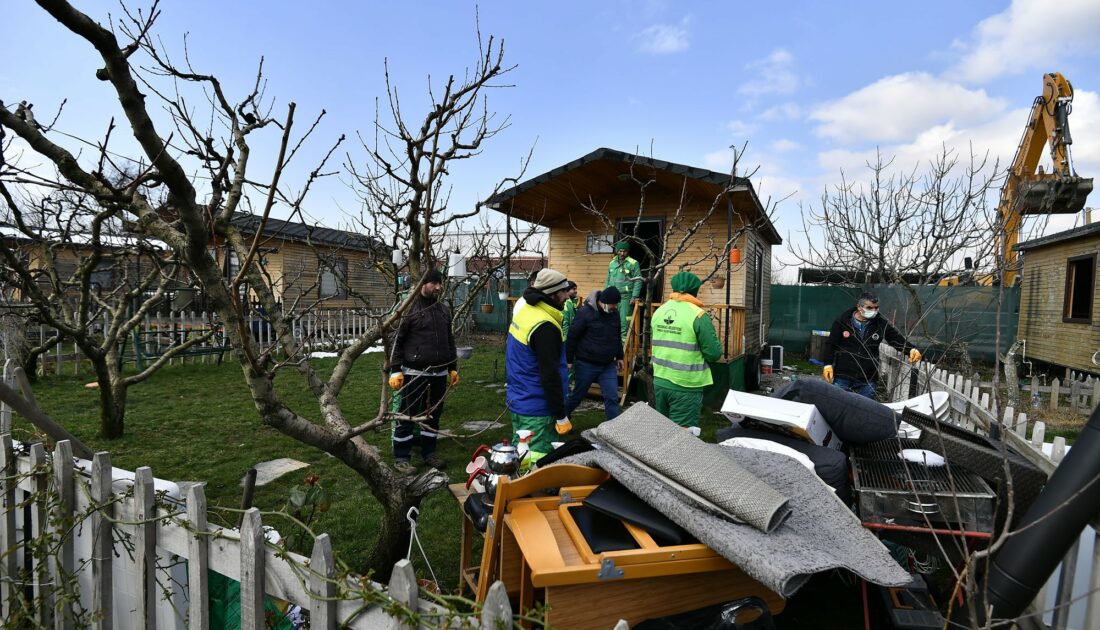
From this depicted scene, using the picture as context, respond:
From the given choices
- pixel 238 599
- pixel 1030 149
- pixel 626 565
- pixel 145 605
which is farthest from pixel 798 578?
pixel 1030 149

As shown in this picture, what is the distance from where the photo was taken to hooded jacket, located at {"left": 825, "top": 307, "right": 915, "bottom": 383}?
5809 mm

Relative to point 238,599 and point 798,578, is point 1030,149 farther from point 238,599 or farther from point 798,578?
point 238,599

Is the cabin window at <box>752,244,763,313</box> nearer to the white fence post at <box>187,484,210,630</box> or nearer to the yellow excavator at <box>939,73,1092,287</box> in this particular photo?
the yellow excavator at <box>939,73,1092,287</box>

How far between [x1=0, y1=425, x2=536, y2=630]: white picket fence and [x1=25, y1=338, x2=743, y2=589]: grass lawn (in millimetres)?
233

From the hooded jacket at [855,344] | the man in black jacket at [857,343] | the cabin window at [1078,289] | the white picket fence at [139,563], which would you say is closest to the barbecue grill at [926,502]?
the white picket fence at [139,563]

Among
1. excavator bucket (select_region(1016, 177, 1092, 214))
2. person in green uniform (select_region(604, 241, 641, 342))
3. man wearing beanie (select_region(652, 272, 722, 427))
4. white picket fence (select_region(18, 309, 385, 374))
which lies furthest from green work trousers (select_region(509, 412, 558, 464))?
excavator bucket (select_region(1016, 177, 1092, 214))

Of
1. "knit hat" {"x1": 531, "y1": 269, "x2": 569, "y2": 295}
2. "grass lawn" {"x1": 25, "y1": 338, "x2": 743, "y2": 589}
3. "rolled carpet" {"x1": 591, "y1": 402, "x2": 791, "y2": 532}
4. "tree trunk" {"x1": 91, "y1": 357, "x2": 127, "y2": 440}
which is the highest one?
"knit hat" {"x1": 531, "y1": 269, "x2": 569, "y2": 295}

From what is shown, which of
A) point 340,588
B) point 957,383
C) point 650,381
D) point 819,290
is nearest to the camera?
point 340,588

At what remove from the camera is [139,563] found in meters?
1.91

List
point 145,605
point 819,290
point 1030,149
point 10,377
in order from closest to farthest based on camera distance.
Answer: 1. point 145,605
2. point 10,377
3. point 1030,149
4. point 819,290

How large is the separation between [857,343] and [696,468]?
4.98 metres

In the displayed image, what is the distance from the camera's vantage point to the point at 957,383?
18.0 feet

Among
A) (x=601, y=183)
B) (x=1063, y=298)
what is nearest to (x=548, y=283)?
(x=601, y=183)

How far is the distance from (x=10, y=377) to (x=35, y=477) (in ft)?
6.30
